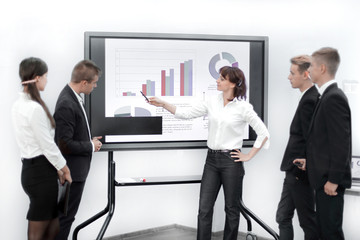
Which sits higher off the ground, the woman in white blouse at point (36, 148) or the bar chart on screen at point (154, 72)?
the bar chart on screen at point (154, 72)

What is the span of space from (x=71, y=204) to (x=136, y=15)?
1637mm

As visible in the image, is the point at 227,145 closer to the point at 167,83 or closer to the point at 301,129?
the point at 301,129

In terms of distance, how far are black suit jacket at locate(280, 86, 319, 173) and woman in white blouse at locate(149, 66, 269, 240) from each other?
1.16 ft

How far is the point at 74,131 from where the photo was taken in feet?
8.12

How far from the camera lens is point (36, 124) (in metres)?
2.07

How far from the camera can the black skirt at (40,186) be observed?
2.12m

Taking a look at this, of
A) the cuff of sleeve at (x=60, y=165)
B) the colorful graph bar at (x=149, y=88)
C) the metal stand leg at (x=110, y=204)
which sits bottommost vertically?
the metal stand leg at (x=110, y=204)

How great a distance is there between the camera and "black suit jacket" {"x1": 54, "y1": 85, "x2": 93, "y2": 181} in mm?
2389

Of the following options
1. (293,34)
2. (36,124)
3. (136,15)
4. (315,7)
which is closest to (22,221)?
(36,124)

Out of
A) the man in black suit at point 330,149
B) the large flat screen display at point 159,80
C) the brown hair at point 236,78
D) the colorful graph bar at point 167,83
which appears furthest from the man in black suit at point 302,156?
the colorful graph bar at point 167,83

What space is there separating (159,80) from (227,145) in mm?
741

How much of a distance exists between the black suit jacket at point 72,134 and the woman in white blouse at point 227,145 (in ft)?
1.88

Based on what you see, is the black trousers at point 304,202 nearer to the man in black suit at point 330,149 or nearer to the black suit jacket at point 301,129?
the black suit jacket at point 301,129

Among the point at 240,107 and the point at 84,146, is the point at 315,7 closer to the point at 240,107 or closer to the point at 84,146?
the point at 240,107
